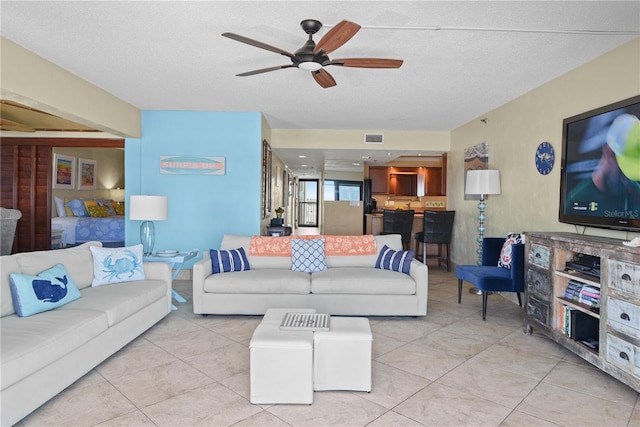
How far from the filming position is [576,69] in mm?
3516

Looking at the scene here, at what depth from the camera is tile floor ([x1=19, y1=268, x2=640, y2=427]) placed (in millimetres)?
2090

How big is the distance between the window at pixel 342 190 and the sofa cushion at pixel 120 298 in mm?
6980

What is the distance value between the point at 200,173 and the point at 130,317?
9.77ft

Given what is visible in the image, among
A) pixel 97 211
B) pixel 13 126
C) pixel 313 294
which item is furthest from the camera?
pixel 97 211

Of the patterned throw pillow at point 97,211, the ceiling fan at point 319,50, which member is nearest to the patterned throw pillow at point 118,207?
the patterned throw pillow at point 97,211

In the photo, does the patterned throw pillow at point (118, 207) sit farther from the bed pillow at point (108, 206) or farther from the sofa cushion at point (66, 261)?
the sofa cushion at point (66, 261)

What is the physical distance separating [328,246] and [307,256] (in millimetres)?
328

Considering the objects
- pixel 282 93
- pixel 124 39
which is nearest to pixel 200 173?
pixel 282 93

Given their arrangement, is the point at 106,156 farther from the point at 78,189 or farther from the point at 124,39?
the point at 124,39

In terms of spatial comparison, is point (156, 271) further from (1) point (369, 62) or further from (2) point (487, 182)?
(2) point (487, 182)

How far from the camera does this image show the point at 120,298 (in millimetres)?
2971

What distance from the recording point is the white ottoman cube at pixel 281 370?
7.18 feet

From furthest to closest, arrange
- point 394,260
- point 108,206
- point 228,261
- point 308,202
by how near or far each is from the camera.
Result: 1. point 308,202
2. point 108,206
3. point 394,260
4. point 228,261

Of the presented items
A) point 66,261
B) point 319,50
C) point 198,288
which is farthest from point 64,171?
point 319,50
